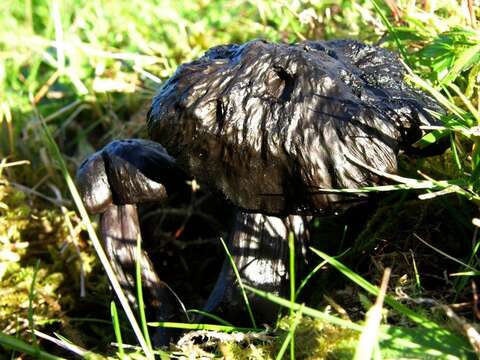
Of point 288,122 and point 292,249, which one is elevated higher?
point 288,122

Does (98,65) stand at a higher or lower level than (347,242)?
higher

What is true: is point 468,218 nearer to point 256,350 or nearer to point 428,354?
point 428,354

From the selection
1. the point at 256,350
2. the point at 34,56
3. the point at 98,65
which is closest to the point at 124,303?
the point at 256,350

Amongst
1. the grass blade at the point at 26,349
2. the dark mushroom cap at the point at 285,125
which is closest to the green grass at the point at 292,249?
the grass blade at the point at 26,349

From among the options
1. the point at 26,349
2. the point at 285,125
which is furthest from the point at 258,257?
the point at 26,349

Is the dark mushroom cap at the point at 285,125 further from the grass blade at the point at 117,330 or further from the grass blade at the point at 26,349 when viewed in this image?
the grass blade at the point at 26,349

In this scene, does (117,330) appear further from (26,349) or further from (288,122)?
(288,122)
